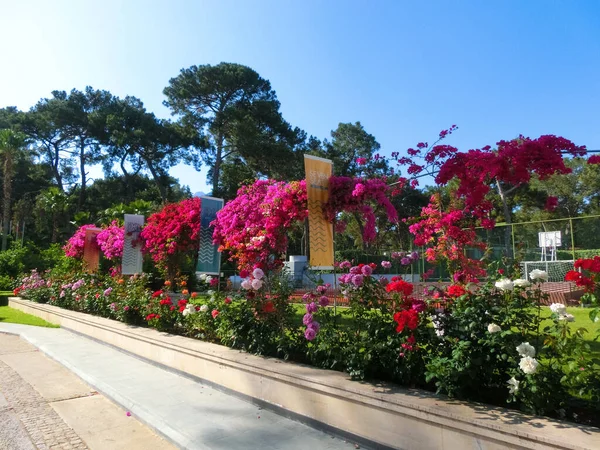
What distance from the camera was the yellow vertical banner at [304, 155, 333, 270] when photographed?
5.93m

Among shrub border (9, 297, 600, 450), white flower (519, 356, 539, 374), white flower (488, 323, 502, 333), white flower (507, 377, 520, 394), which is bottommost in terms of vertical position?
shrub border (9, 297, 600, 450)

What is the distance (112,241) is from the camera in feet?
42.6

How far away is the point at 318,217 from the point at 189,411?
2933 millimetres

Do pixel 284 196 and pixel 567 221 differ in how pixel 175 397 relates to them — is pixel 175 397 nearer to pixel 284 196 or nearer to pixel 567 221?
pixel 284 196

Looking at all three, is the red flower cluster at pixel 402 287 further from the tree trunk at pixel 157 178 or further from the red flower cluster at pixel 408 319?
the tree trunk at pixel 157 178

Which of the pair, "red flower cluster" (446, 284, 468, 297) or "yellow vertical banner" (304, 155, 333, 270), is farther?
"yellow vertical banner" (304, 155, 333, 270)

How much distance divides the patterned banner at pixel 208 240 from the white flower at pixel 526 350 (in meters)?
6.89

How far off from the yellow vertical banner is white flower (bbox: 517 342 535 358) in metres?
3.36

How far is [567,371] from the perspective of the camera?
8.95 ft

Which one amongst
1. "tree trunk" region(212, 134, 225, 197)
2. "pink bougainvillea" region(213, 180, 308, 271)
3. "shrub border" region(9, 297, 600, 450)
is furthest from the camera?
"tree trunk" region(212, 134, 225, 197)

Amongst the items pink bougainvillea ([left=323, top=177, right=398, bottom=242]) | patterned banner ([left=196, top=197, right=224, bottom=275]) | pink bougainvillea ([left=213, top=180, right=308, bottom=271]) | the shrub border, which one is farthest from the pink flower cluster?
pink bougainvillea ([left=323, top=177, right=398, bottom=242])

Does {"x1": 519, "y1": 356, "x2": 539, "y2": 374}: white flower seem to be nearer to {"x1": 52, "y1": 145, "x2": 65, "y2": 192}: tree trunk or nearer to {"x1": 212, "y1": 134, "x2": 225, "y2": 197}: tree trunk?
{"x1": 212, "y1": 134, "x2": 225, "y2": 197}: tree trunk

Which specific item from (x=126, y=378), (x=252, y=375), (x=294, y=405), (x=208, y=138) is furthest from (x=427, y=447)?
(x=208, y=138)

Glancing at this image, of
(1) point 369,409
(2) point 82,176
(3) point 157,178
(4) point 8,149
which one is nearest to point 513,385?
(1) point 369,409
